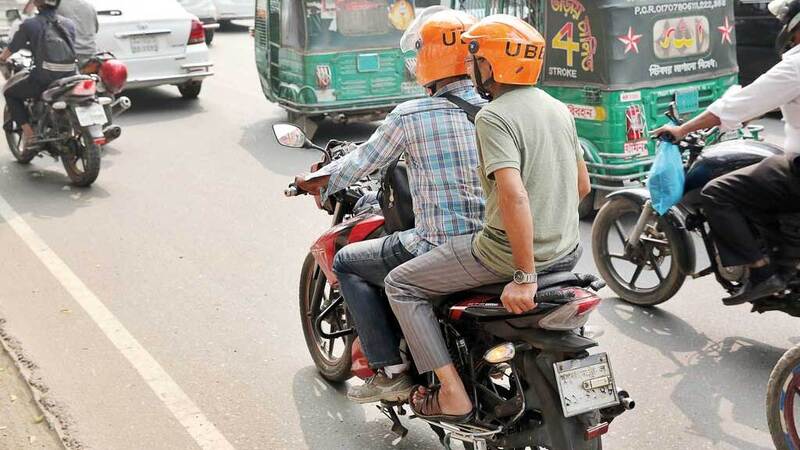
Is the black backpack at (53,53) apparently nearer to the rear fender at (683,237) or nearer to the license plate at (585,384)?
the rear fender at (683,237)

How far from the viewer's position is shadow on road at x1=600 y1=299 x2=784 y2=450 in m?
4.68

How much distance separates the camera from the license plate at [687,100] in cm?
788

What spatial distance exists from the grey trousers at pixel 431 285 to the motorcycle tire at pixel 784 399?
3.15 ft

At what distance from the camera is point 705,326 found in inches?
228

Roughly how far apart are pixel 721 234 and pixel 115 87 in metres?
7.08

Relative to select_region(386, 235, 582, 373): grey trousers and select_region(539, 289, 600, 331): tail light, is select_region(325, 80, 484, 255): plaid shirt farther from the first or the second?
select_region(539, 289, 600, 331): tail light

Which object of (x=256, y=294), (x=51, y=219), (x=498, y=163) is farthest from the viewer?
(x=51, y=219)

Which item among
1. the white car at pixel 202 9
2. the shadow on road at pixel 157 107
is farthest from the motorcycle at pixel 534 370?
the white car at pixel 202 9

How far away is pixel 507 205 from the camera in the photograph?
11.3ft

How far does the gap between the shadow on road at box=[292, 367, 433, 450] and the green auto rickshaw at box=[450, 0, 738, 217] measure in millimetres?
3522

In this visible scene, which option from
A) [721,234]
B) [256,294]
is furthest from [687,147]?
[256,294]

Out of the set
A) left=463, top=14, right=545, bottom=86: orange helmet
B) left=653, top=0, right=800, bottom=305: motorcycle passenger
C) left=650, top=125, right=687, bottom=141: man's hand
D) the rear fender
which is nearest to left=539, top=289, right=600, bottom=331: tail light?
left=463, top=14, right=545, bottom=86: orange helmet

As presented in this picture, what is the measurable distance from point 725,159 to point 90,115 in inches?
234

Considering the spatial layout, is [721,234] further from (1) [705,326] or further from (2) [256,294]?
(2) [256,294]
